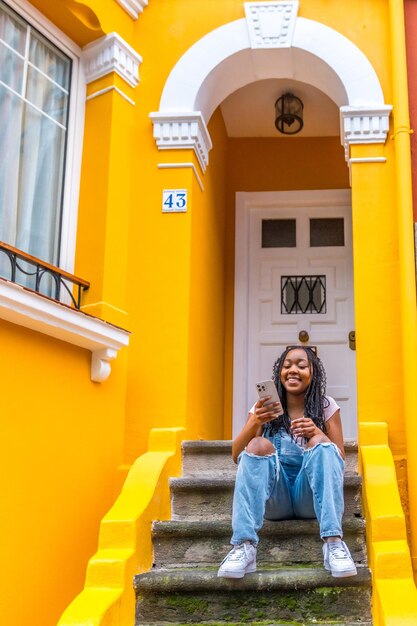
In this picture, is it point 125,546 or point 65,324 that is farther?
point 65,324

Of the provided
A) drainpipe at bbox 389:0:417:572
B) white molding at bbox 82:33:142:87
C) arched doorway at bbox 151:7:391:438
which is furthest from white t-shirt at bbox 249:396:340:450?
white molding at bbox 82:33:142:87

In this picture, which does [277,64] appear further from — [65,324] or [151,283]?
[65,324]

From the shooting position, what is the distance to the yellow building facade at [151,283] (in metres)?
4.07

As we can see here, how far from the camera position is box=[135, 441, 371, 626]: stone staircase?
3541mm

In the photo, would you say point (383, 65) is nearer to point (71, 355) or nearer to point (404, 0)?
point (404, 0)

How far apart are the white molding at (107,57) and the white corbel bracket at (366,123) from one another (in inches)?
57.2

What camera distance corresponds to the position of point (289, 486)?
3.84 metres

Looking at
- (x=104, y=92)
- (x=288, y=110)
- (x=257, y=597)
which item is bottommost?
(x=257, y=597)

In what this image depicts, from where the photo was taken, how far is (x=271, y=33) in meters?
5.44

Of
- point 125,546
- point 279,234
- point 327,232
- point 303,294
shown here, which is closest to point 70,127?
point 279,234

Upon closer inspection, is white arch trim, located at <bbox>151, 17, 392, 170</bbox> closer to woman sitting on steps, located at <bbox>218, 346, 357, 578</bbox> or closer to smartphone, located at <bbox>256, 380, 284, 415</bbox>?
woman sitting on steps, located at <bbox>218, 346, 357, 578</bbox>

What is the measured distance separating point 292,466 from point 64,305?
1.43m

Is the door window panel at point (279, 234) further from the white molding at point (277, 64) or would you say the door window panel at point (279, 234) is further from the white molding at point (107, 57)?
the white molding at point (107, 57)

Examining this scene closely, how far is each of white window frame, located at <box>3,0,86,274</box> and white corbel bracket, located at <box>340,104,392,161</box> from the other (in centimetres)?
170
